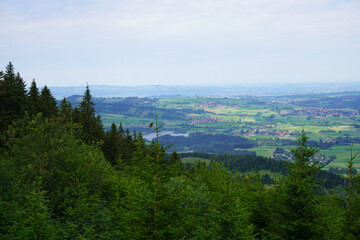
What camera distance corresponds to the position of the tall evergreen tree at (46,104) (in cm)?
4706

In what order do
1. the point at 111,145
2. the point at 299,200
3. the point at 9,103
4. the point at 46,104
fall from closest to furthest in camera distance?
the point at 299,200 < the point at 9,103 < the point at 46,104 < the point at 111,145

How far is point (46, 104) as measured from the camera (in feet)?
166

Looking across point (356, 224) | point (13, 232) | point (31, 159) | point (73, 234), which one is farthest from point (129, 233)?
point (356, 224)

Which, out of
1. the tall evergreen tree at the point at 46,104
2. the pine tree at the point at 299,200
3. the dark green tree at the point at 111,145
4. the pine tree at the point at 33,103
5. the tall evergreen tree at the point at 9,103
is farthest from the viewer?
the dark green tree at the point at 111,145

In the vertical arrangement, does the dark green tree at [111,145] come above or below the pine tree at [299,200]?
below

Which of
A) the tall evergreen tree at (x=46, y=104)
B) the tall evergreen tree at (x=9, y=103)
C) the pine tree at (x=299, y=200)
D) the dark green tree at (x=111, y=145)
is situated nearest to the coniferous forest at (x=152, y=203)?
the pine tree at (x=299, y=200)

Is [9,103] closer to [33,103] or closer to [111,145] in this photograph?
[33,103]

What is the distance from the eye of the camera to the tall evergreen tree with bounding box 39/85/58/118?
4706 centimetres

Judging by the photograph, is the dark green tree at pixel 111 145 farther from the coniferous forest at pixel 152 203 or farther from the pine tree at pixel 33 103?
the coniferous forest at pixel 152 203

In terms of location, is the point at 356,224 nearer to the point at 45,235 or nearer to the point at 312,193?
the point at 312,193

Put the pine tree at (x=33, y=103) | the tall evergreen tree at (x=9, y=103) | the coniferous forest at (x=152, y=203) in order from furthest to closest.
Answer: the pine tree at (x=33, y=103)
the tall evergreen tree at (x=9, y=103)
the coniferous forest at (x=152, y=203)

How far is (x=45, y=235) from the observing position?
33.4 feet

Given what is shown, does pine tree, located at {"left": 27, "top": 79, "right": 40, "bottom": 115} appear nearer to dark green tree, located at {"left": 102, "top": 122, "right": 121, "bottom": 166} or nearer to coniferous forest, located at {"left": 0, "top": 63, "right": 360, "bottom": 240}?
dark green tree, located at {"left": 102, "top": 122, "right": 121, "bottom": 166}

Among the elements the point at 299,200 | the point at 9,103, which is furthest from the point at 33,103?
the point at 299,200
